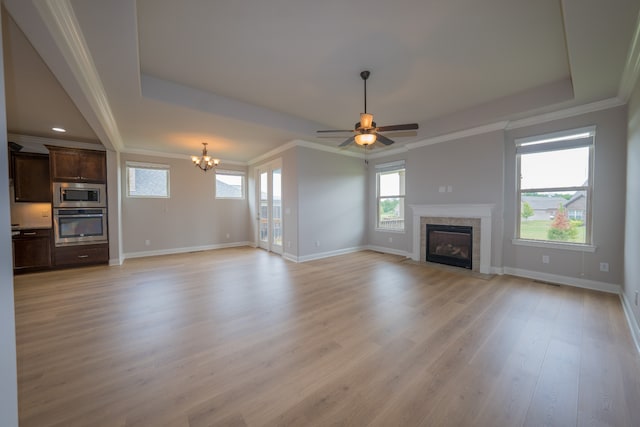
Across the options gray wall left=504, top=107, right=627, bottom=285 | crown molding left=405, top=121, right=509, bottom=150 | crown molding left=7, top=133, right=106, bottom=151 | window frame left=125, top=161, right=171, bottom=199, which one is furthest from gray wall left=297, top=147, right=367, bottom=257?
crown molding left=7, top=133, right=106, bottom=151

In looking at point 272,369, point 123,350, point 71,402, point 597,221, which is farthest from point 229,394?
point 597,221

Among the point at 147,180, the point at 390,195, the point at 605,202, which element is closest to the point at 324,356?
the point at 605,202

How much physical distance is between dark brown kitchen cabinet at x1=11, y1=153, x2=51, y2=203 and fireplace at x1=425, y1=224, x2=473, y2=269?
25.4 feet

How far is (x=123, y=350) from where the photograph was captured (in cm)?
217

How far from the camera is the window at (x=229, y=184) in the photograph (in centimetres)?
726

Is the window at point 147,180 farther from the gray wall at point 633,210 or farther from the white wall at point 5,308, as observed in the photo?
the gray wall at point 633,210

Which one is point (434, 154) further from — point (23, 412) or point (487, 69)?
point (23, 412)

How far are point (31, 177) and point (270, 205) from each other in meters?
4.63

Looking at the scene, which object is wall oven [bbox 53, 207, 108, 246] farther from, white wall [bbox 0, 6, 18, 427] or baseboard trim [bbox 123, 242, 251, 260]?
white wall [bbox 0, 6, 18, 427]

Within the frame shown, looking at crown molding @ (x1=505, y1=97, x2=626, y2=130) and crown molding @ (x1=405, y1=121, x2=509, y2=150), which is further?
crown molding @ (x1=405, y1=121, x2=509, y2=150)

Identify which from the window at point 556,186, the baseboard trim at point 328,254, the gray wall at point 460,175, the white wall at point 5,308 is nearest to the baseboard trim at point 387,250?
the gray wall at point 460,175

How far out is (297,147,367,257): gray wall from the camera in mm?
5578

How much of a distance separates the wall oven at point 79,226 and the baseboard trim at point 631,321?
8.03 meters

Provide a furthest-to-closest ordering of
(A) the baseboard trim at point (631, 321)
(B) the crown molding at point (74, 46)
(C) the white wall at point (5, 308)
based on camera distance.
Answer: (A) the baseboard trim at point (631, 321) → (B) the crown molding at point (74, 46) → (C) the white wall at point (5, 308)
